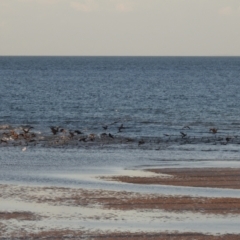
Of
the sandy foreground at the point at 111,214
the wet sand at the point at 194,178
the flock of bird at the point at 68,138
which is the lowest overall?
the sandy foreground at the point at 111,214

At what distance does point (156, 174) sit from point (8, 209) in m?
6.58

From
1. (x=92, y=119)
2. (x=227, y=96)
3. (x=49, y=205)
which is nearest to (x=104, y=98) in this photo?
(x=227, y=96)

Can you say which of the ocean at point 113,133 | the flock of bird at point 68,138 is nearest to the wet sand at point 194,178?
the ocean at point 113,133

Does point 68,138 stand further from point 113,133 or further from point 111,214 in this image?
point 111,214

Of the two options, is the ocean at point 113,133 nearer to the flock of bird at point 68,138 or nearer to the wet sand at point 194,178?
the flock of bird at point 68,138

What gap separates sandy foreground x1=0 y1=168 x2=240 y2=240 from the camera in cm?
1458

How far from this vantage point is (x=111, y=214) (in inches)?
640

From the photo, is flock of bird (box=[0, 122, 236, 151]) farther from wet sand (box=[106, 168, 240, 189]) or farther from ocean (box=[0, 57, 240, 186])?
wet sand (box=[106, 168, 240, 189])

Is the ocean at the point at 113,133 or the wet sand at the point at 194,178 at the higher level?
the ocean at the point at 113,133

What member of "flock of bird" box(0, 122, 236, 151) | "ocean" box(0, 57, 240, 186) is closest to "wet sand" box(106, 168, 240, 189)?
"ocean" box(0, 57, 240, 186)

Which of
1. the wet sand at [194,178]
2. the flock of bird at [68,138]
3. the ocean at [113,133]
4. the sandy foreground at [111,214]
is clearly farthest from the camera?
the flock of bird at [68,138]

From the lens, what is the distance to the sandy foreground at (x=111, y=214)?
14.6 m

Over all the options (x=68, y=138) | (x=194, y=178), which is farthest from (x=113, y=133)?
(x=194, y=178)

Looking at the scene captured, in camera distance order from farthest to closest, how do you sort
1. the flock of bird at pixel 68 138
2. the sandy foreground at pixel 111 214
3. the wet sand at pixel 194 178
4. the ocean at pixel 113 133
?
the flock of bird at pixel 68 138, the ocean at pixel 113 133, the wet sand at pixel 194 178, the sandy foreground at pixel 111 214
